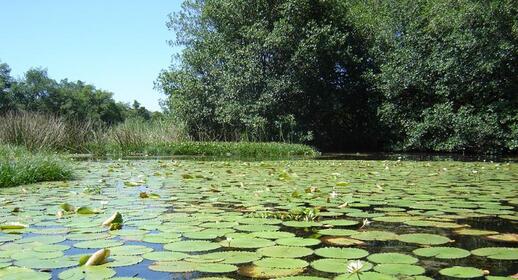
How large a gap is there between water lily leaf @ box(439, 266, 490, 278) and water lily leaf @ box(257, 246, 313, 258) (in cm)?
53

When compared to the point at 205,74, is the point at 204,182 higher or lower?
lower

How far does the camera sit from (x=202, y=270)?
1.63 meters

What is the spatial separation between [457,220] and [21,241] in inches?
93.4

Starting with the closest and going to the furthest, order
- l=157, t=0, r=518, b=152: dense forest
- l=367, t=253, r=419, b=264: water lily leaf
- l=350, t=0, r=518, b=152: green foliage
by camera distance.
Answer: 1. l=367, t=253, r=419, b=264: water lily leaf
2. l=350, t=0, r=518, b=152: green foliage
3. l=157, t=0, r=518, b=152: dense forest

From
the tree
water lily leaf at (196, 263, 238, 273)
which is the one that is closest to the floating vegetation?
water lily leaf at (196, 263, 238, 273)

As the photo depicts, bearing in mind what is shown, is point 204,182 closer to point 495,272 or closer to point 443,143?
point 495,272

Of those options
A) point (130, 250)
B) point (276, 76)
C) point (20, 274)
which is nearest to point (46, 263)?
point (20, 274)

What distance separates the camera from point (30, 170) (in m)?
5.20

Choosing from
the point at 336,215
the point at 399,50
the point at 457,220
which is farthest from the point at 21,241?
the point at 399,50

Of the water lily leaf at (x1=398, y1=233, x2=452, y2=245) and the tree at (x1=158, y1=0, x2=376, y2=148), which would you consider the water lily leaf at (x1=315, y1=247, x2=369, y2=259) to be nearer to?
the water lily leaf at (x1=398, y1=233, x2=452, y2=245)

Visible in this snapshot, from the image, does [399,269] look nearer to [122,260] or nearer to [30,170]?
[122,260]

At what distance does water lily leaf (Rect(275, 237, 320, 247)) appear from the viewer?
2006 mm

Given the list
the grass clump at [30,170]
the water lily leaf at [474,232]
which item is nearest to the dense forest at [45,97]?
the grass clump at [30,170]

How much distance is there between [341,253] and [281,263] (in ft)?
0.96
